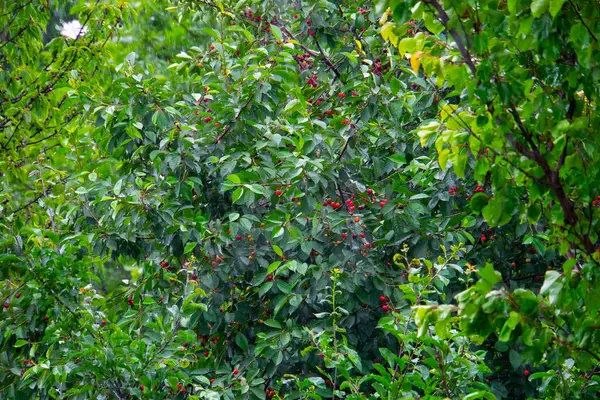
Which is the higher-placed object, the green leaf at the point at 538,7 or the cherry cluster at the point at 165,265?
the green leaf at the point at 538,7

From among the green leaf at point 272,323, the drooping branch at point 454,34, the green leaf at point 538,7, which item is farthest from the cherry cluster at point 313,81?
the green leaf at point 538,7

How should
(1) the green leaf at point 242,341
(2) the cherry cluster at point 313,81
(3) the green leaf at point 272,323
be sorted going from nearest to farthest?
(3) the green leaf at point 272,323, (1) the green leaf at point 242,341, (2) the cherry cluster at point 313,81

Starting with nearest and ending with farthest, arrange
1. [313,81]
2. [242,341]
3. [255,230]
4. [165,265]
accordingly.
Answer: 1. [242,341]
2. [255,230]
3. [165,265]
4. [313,81]

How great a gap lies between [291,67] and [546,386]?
2.37 metres

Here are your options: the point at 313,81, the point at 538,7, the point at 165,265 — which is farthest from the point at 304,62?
the point at 538,7

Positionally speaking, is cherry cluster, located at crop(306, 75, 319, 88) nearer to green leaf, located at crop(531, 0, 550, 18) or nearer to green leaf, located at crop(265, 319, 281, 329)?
green leaf, located at crop(265, 319, 281, 329)

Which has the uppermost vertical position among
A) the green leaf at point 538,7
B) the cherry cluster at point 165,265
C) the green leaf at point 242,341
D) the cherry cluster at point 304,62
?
the cherry cluster at point 304,62

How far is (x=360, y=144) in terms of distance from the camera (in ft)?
16.7

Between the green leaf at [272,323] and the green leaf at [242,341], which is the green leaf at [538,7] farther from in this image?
the green leaf at [242,341]

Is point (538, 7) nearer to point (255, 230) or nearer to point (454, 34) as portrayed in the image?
point (454, 34)

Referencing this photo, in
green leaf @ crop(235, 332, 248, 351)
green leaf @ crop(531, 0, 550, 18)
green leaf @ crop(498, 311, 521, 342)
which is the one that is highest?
green leaf @ crop(531, 0, 550, 18)

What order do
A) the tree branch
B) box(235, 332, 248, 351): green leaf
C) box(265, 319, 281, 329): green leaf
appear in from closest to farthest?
the tree branch → box(265, 319, 281, 329): green leaf → box(235, 332, 248, 351): green leaf

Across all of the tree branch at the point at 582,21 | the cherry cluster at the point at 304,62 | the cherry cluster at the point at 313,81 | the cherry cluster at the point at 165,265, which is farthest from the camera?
the cherry cluster at the point at 304,62

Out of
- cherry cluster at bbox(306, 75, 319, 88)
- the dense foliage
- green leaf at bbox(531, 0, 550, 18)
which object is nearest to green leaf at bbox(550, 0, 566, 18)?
green leaf at bbox(531, 0, 550, 18)
